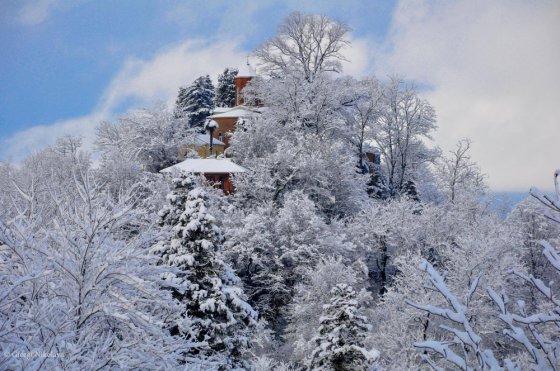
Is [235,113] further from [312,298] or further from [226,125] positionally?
[312,298]

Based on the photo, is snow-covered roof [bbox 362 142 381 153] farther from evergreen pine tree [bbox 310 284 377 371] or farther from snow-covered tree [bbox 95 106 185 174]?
evergreen pine tree [bbox 310 284 377 371]

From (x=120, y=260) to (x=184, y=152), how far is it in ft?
107

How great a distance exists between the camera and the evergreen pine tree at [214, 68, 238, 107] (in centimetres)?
6328

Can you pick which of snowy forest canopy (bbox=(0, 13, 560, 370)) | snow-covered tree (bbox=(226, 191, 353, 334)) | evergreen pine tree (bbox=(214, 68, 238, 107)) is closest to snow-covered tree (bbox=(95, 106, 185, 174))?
snowy forest canopy (bbox=(0, 13, 560, 370))

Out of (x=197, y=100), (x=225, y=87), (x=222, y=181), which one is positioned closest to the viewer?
(x=222, y=181)

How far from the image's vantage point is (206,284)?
47.9ft

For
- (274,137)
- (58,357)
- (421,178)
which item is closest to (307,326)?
(274,137)

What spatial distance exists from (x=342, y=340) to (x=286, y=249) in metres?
8.49

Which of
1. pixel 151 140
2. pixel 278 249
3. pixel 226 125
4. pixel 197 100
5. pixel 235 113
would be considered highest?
pixel 197 100

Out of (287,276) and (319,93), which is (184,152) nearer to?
(319,93)

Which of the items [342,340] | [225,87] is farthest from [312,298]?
[225,87]

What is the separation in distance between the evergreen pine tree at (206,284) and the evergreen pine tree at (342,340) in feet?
10.2

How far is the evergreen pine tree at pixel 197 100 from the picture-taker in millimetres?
54406

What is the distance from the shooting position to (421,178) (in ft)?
140
